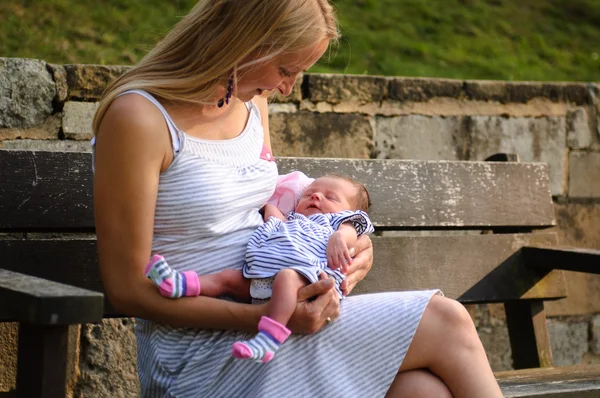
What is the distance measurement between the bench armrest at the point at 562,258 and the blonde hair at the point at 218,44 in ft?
4.92

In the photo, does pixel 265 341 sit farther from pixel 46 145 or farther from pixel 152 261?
pixel 46 145

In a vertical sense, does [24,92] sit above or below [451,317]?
above

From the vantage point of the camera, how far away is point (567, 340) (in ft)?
15.4

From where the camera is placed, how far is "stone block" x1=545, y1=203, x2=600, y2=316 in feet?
15.3

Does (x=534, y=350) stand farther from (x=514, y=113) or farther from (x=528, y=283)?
(x=514, y=113)

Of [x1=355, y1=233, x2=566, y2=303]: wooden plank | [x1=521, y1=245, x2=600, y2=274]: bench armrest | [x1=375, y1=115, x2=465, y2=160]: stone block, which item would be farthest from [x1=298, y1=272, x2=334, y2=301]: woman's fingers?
[x1=375, y1=115, x2=465, y2=160]: stone block

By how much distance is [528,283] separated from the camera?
361 cm

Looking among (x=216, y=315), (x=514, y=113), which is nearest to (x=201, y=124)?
(x=216, y=315)

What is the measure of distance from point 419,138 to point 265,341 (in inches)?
92.1

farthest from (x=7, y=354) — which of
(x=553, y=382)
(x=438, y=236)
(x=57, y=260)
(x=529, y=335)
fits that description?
(x=529, y=335)

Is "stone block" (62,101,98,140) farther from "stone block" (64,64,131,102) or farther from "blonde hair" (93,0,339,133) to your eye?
"blonde hair" (93,0,339,133)

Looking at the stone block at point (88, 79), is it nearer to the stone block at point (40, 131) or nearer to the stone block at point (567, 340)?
the stone block at point (40, 131)

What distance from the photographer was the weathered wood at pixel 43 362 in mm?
1817

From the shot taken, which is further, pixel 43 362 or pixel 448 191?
pixel 448 191
